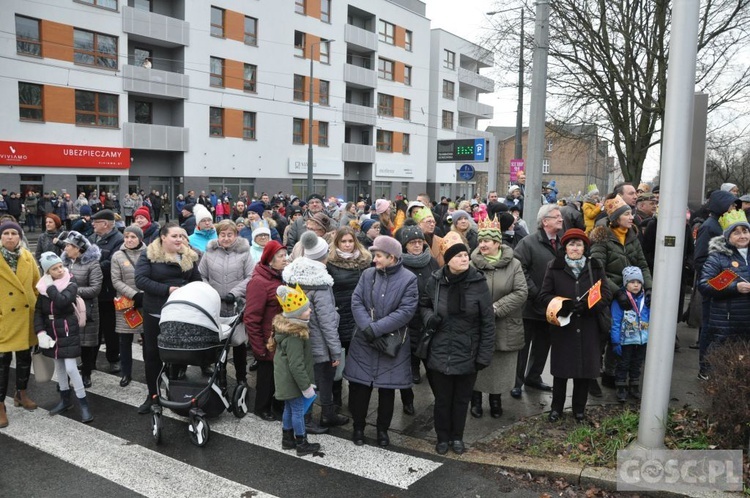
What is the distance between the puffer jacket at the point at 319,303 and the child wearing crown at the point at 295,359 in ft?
0.59

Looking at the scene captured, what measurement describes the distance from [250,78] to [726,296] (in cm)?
Result: 3381

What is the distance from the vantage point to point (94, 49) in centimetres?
2889

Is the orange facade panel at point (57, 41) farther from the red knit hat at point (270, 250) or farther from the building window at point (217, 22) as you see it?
the red knit hat at point (270, 250)

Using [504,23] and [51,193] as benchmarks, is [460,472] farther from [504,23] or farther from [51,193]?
[51,193]

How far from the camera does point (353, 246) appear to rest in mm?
6270

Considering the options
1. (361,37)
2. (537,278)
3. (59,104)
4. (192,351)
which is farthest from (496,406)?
(361,37)

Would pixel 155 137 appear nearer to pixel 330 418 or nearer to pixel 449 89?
pixel 330 418

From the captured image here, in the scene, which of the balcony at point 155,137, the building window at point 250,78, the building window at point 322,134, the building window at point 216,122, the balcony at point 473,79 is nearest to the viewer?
the balcony at point 155,137

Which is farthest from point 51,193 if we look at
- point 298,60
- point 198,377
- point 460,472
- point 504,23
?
point 460,472

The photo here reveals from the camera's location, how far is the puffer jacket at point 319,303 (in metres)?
5.50

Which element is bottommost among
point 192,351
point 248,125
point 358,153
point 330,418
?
point 330,418

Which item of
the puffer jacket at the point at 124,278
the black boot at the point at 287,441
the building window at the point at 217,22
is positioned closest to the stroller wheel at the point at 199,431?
the black boot at the point at 287,441

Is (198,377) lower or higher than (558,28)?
lower

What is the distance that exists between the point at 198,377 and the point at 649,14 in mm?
15985
